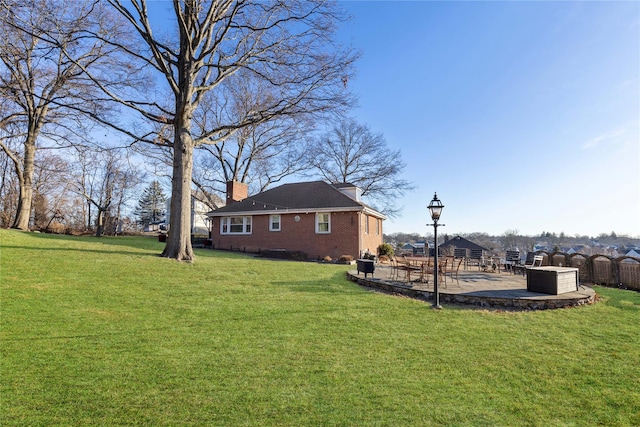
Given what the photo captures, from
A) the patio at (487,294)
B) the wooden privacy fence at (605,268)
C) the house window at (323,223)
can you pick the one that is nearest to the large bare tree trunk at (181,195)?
the patio at (487,294)

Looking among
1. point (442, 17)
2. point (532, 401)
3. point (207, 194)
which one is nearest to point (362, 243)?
point (442, 17)

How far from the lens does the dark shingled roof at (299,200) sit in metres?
18.9

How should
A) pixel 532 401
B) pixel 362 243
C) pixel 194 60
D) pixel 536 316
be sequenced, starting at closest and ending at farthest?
1. pixel 532 401
2. pixel 536 316
3. pixel 194 60
4. pixel 362 243

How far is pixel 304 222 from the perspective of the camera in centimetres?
1967

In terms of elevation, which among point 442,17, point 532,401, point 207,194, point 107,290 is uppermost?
point 442,17

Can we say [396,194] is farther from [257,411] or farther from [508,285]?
[257,411]

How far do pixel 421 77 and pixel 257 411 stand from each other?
1525 centimetres

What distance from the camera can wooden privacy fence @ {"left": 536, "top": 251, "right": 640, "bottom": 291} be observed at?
42.9ft

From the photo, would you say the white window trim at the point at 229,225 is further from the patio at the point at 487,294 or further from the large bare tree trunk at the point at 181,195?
the patio at the point at 487,294

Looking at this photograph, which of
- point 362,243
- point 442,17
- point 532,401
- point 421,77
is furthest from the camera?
point 362,243

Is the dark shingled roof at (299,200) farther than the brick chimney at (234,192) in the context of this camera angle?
No

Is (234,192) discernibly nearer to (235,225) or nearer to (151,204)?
(235,225)

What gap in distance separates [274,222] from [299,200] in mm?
2191

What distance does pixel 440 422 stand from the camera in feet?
10.2
